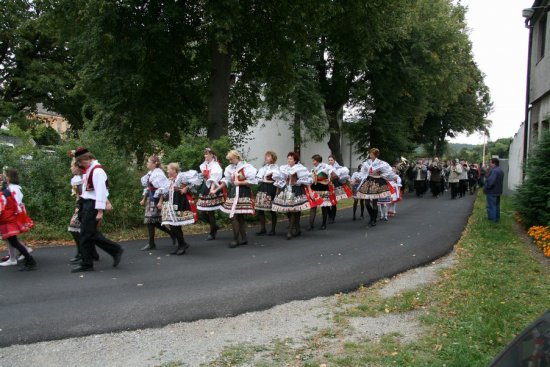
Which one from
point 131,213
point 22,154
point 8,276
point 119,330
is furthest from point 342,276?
point 22,154

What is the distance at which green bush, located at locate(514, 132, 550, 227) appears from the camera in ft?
38.7

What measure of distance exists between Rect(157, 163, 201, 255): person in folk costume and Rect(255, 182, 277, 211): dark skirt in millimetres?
2500

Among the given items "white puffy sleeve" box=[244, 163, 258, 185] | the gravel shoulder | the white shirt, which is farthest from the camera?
"white puffy sleeve" box=[244, 163, 258, 185]

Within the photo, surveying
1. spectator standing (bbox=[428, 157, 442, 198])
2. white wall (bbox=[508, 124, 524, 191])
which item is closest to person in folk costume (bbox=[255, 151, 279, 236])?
white wall (bbox=[508, 124, 524, 191])

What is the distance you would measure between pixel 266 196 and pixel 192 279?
482 centimetres

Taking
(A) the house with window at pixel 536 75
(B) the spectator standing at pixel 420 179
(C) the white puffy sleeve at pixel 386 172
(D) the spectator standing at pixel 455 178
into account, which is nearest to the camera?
(C) the white puffy sleeve at pixel 386 172

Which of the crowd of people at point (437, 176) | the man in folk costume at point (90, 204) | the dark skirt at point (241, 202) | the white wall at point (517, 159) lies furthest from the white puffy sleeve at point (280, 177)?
the crowd of people at point (437, 176)

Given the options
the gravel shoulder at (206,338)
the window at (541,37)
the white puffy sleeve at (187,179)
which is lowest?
the gravel shoulder at (206,338)

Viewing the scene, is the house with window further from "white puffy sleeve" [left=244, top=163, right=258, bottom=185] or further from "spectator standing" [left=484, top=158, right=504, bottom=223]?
"white puffy sleeve" [left=244, top=163, right=258, bottom=185]

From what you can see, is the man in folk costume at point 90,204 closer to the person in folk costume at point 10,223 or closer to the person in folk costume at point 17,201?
the person in folk costume at point 10,223

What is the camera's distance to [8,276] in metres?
7.80

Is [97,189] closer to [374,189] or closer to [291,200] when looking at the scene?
[291,200]

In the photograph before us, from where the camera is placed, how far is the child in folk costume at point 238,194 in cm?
1060

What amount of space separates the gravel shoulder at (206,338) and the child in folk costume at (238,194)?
14.3 feet
